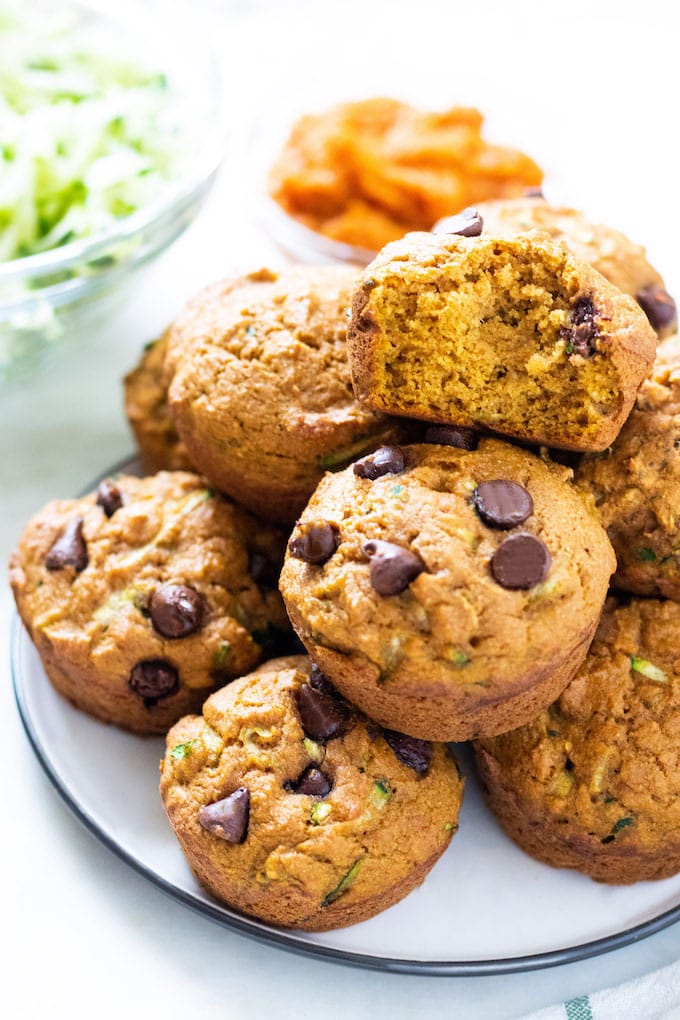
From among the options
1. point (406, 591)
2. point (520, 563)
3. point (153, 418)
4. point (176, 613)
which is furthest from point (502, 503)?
point (153, 418)

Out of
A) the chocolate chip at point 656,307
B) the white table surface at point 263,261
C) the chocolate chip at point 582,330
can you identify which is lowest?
the white table surface at point 263,261

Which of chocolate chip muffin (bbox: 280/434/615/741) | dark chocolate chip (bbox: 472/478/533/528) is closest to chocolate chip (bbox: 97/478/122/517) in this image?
chocolate chip muffin (bbox: 280/434/615/741)

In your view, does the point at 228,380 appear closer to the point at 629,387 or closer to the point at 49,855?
the point at 629,387

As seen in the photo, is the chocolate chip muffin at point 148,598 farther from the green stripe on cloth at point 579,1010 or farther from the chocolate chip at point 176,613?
the green stripe on cloth at point 579,1010

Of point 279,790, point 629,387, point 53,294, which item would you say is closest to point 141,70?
point 53,294

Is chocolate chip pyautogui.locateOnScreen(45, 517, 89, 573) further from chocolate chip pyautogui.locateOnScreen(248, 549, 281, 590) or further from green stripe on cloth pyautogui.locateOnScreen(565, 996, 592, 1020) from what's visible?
green stripe on cloth pyautogui.locateOnScreen(565, 996, 592, 1020)

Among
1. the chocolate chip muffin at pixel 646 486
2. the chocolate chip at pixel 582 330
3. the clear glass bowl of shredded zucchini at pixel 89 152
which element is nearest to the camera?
the chocolate chip at pixel 582 330

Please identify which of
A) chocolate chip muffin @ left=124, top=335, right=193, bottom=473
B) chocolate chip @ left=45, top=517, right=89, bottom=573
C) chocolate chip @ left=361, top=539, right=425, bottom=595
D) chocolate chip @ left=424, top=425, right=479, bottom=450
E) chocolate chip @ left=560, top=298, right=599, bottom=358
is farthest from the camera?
chocolate chip muffin @ left=124, top=335, right=193, bottom=473

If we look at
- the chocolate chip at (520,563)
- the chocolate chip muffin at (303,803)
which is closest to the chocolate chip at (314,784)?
the chocolate chip muffin at (303,803)

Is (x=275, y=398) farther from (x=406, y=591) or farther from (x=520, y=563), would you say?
(x=520, y=563)
